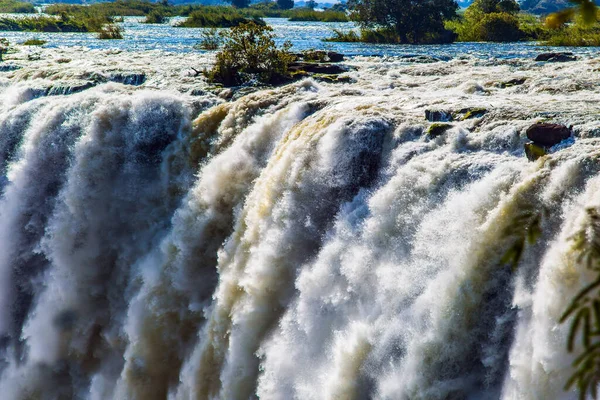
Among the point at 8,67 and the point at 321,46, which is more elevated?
the point at 321,46

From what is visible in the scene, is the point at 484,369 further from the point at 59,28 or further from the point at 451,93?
the point at 59,28

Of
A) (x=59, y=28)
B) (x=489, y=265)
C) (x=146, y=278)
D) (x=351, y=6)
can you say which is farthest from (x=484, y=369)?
(x=59, y=28)

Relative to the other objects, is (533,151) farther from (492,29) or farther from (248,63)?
(492,29)

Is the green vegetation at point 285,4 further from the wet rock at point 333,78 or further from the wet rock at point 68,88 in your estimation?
the wet rock at point 68,88

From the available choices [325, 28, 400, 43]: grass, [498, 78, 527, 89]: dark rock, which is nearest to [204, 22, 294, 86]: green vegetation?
[498, 78, 527, 89]: dark rock

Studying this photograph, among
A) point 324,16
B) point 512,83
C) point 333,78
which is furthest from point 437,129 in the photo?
point 324,16
